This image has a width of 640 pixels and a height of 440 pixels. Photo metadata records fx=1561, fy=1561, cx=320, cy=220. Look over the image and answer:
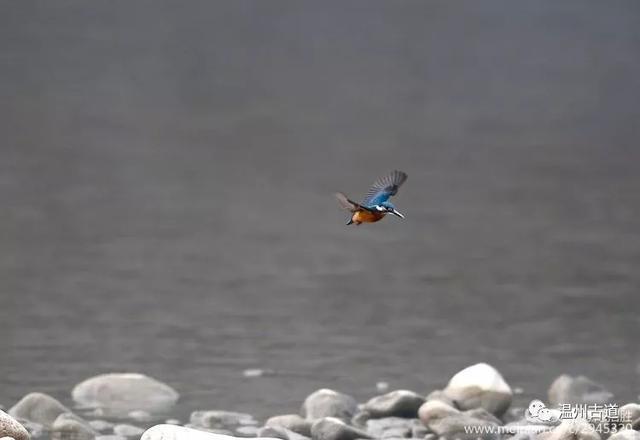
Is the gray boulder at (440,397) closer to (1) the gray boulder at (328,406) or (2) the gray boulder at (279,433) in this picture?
(1) the gray boulder at (328,406)

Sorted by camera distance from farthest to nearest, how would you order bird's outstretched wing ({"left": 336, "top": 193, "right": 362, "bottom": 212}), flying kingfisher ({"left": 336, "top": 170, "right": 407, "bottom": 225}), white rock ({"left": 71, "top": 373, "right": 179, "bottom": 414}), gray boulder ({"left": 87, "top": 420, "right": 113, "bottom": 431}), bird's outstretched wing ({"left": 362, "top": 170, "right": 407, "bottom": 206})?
white rock ({"left": 71, "top": 373, "right": 179, "bottom": 414}) < gray boulder ({"left": 87, "top": 420, "right": 113, "bottom": 431}) < bird's outstretched wing ({"left": 362, "top": 170, "right": 407, "bottom": 206}) < flying kingfisher ({"left": 336, "top": 170, "right": 407, "bottom": 225}) < bird's outstretched wing ({"left": 336, "top": 193, "right": 362, "bottom": 212})

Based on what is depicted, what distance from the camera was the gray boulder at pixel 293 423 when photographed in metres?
6.71

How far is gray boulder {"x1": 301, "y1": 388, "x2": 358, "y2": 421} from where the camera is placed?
6988 mm

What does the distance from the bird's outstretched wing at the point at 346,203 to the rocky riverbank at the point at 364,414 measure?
5.83 feet

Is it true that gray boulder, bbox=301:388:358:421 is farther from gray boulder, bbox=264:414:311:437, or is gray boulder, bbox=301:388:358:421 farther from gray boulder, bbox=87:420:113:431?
gray boulder, bbox=87:420:113:431

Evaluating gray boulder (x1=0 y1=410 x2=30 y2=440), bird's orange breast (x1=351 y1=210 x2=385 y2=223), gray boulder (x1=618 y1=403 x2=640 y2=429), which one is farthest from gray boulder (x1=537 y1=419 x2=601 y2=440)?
gray boulder (x1=0 y1=410 x2=30 y2=440)

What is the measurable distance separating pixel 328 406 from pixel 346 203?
237 cm

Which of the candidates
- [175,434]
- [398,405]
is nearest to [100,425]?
[175,434]

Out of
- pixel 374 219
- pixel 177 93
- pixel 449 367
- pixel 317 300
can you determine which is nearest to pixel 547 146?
pixel 177 93

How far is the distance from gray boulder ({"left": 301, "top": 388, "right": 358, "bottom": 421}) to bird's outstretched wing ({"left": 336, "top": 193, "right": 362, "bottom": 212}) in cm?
223

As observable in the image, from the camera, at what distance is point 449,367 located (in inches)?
317

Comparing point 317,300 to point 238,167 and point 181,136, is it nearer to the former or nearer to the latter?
point 238,167

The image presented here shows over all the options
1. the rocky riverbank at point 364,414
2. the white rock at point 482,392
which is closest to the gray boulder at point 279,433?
the rocky riverbank at point 364,414

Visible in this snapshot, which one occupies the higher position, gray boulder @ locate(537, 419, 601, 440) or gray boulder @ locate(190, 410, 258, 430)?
gray boulder @ locate(190, 410, 258, 430)
